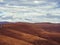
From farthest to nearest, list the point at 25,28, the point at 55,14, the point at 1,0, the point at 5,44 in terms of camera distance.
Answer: the point at 1,0 < the point at 55,14 < the point at 25,28 < the point at 5,44

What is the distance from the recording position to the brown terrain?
1020 mm

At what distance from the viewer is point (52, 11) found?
155 cm

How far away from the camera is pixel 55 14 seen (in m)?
1.47

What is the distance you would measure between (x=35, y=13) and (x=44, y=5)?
0.29m

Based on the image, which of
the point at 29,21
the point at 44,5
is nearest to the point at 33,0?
the point at 44,5

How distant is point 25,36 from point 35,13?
1.53 ft

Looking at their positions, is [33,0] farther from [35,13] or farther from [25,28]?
[25,28]

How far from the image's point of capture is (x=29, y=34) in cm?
111

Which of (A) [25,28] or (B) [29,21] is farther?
(B) [29,21]

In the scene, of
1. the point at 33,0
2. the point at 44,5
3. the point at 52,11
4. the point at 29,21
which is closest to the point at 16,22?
the point at 29,21

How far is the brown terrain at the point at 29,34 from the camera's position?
1.02 m

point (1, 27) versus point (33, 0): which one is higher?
point (33, 0)

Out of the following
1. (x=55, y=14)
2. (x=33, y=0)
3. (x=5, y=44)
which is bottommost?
(x=5, y=44)

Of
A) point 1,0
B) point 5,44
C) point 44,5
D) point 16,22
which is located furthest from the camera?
point 1,0
